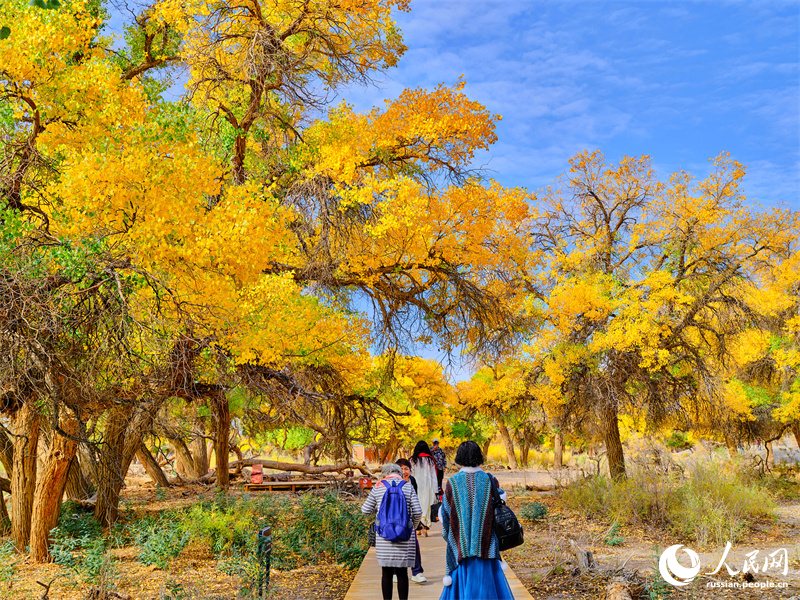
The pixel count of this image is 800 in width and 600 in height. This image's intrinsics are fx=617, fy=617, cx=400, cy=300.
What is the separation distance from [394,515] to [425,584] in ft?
6.53

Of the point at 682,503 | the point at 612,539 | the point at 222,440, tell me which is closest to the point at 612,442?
the point at 682,503

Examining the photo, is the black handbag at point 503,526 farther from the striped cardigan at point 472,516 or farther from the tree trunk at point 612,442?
the tree trunk at point 612,442

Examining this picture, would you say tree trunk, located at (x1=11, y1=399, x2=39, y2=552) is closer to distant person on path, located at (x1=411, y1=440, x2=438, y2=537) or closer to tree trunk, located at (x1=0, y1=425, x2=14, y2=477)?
tree trunk, located at (x1=0, y1=425, x2=14, y2=477)

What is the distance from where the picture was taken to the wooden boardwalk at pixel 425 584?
707 cm

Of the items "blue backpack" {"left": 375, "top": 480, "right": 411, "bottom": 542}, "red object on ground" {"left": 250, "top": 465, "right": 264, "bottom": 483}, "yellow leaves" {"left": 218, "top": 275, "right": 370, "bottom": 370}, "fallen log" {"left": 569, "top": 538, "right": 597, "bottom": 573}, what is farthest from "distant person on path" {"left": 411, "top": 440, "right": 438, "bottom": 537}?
"red object on ground" {"left": 250, "top": 465, "right": 264, "bottom": 483}

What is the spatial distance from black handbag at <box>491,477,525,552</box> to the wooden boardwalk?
1846 mm

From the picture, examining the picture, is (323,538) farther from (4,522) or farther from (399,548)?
(4,522)

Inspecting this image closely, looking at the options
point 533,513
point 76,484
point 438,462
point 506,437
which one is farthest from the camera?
point 506,437

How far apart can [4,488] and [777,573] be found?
15014 millimetres

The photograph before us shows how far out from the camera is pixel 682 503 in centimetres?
1272

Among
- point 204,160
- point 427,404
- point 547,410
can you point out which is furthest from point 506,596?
point 427,404

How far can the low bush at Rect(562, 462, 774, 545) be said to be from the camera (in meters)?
11.7

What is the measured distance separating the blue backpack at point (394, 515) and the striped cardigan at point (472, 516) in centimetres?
150

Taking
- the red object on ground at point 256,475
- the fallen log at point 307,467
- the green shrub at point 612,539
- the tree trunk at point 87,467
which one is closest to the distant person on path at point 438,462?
the green shrub at point 612,539
